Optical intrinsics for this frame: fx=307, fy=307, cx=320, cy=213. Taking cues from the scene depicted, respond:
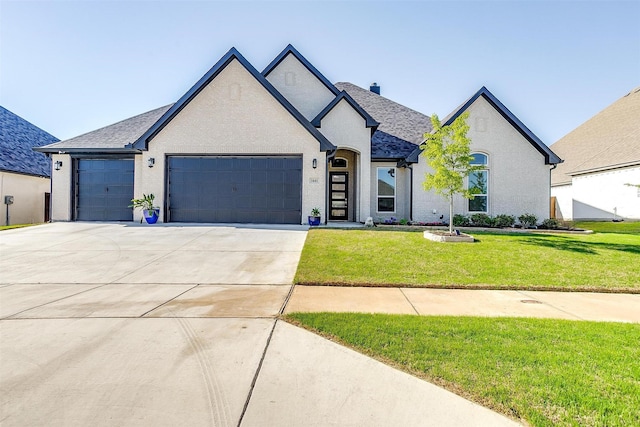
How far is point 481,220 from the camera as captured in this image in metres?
14.4

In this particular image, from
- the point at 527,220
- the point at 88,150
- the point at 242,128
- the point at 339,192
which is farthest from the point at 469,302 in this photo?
the point at 88,150

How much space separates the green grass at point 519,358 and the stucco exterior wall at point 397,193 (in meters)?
11.6

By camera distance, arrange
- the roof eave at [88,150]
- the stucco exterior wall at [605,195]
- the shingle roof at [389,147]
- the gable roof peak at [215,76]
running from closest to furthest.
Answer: the gable roof peak at [215,76] → the roof eave at [88,150] → the shingle roof at [389,147] → the stucco exterior wall at [605,195]

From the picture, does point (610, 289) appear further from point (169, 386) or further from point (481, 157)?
point (481, 157)

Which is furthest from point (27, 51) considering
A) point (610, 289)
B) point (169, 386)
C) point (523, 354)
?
point (610, 289)

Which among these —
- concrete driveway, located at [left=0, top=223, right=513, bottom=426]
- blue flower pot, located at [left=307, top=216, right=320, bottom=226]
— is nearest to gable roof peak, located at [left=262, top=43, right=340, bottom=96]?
blue flower pot, located at [left=307, top=216, right=320, bottom=226]

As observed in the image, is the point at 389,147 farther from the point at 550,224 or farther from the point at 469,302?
the point at 469,302

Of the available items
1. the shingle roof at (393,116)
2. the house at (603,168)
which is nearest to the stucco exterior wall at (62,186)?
the shingle roof at (393,116)

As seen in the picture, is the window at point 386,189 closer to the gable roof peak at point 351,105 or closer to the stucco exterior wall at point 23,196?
the gable roof peak at point 351,105

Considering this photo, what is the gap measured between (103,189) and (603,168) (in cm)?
2881

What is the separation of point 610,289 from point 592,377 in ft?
14.6

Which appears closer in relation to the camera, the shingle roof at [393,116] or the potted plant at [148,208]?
the potted plant at [148,208]

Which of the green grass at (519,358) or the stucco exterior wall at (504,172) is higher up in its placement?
the stucco exterior wall at (504,172)

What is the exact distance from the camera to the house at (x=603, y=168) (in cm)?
1833
